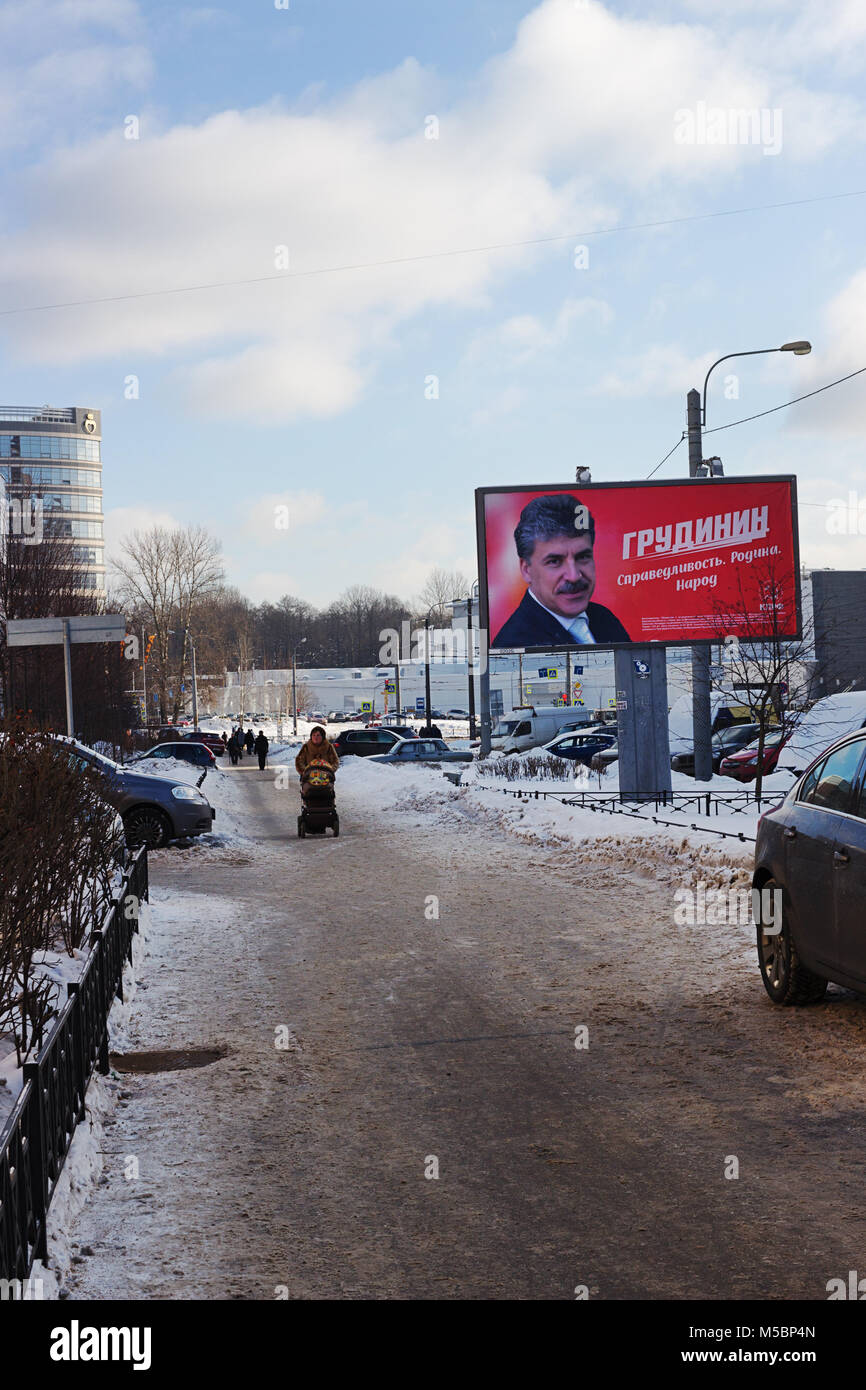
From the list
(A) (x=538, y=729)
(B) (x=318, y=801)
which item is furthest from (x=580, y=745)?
(B) (x=318, y=801)

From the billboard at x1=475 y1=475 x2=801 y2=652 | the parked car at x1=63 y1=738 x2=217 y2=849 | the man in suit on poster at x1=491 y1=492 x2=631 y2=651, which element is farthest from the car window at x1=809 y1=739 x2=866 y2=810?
the man in suit on poster at x1=491 y1=492 x2=631 y2=651

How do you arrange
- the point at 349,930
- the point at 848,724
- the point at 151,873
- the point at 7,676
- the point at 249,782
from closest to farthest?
1. the point at 349,930
2. the point at 151,873
3. the point at 7,676
4. the point at 848,724
5. the point at 249,782

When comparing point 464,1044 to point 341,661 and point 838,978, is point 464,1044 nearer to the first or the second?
point 838,978

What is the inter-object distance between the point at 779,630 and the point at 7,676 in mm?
18056

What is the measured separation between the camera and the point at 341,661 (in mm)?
160625

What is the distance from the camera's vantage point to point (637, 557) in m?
25.6

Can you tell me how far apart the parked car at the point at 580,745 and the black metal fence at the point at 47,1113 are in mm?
31456

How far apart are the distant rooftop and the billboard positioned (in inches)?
4537

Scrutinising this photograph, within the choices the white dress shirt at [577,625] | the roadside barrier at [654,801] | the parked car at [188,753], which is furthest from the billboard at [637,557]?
the parked car at [188,753]

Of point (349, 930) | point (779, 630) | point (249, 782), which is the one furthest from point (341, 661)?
point (349, 930)

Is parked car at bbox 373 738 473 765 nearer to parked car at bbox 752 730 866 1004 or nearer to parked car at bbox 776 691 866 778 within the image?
parked car at bbox 776 691 866 778

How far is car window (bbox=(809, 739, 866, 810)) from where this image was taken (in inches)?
277

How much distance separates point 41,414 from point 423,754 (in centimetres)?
10145

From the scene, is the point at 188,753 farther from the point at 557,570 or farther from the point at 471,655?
the point at 557,570
